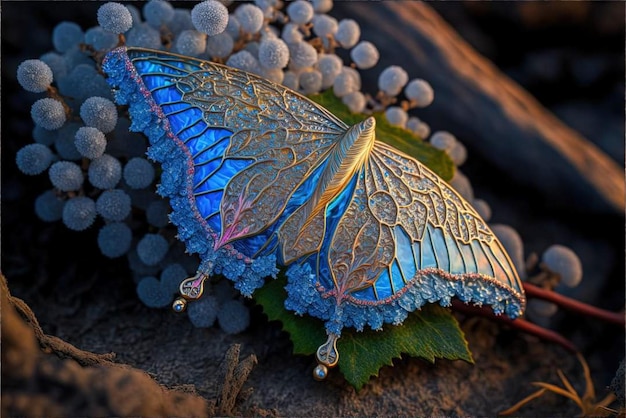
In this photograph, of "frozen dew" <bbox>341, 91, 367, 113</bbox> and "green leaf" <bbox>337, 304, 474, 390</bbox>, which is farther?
"frozen dew" <bbox>341, 91, 367, 113</bbox>

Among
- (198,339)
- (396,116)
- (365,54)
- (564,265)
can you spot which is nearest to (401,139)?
(396,116)

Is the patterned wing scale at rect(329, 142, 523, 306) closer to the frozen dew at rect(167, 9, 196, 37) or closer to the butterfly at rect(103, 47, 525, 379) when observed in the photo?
the butterfly at rect(103, 47, 525, 379)

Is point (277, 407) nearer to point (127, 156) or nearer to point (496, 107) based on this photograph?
point (127, 156)

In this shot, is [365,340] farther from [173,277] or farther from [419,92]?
[419,92]

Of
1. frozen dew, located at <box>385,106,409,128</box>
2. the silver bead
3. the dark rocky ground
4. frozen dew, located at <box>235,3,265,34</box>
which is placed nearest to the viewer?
the dark rocky ground

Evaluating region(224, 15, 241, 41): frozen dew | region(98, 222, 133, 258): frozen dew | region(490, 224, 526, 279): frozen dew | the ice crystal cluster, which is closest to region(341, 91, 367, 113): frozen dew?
the ice crystal cluster

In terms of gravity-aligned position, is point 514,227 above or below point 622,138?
below

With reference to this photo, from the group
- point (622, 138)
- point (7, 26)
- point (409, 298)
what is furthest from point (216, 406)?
point (622, 138)

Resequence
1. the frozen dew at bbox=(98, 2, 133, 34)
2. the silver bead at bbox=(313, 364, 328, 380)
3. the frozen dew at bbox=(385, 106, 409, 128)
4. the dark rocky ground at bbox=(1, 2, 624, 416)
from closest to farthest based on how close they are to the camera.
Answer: the dark rocky ground at bbox=(1, 2, 624, 416), the silver bead at bbox=(313, 364, 328, 380), the frozen dew at bbox=(98, 2, 133, 34), the frozen dew at bbox=(385, 106, 409, 128)
